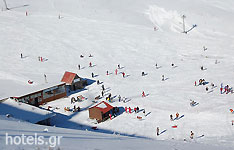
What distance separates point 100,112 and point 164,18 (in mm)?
37130

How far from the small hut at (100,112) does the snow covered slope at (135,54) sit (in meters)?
0.84

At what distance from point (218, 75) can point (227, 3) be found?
111 feet

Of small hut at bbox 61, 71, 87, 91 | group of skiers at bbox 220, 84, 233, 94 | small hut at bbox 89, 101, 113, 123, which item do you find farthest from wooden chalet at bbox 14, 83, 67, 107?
group of skiers at bbox 220, 84, 233, 94

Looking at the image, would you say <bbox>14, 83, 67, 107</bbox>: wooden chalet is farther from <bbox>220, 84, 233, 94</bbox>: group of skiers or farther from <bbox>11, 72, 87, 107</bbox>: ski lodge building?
<bbox>220, 84, 233, 94</bbox>: group of skiers

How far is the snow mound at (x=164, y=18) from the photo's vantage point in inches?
2240

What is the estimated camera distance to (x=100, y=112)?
2805 centimetres

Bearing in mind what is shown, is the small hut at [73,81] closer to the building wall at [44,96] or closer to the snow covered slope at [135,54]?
the snow covered slope at [135,54]

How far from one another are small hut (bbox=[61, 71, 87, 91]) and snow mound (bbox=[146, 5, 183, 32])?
2575 centimetres

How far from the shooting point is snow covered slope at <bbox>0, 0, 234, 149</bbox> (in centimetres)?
2794

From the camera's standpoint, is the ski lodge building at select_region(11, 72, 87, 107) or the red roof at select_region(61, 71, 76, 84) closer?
the ski lodge building at select_region(11, 72, 87, 107)

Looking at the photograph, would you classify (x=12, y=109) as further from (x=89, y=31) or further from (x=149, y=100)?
(x=89, y=31)

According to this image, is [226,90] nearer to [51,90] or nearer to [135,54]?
[135,54]

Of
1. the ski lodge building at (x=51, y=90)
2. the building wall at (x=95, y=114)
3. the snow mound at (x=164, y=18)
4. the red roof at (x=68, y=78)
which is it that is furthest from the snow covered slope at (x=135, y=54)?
the red roof at (x=68, y=78)

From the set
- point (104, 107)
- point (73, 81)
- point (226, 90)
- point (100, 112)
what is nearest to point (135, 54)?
point (73, 81)
